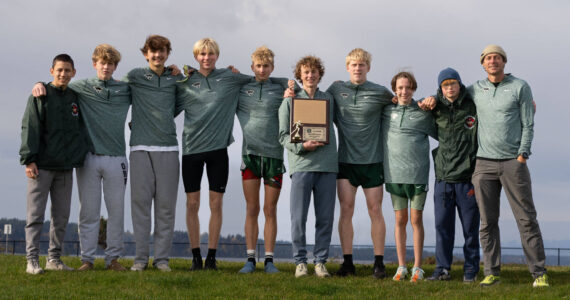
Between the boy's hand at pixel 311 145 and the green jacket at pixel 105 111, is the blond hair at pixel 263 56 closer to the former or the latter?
the boy's hand at pixel 311 145

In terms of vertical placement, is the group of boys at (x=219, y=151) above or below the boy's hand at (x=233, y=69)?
below

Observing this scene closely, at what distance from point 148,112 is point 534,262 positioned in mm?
6523

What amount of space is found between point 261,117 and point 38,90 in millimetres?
3619

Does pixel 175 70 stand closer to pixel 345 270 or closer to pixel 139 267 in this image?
pixel 139 267

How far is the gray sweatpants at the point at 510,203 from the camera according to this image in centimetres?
892


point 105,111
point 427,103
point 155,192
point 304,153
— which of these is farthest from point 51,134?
point 427,103

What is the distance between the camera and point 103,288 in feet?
28.8

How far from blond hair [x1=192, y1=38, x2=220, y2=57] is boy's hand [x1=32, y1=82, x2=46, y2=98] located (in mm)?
2495

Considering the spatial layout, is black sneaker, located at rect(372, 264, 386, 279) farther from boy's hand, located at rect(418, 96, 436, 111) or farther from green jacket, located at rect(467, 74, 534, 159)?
boy's hand, located at rect(418, 96, 436, 111)

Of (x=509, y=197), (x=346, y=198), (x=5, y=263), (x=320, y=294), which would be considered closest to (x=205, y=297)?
(x=320, y=294)

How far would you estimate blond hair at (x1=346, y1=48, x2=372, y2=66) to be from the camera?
A: 9.81 m

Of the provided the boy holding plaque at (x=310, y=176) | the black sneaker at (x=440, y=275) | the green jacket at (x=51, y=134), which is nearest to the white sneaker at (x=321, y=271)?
the boy holding plaque at (x=310, y=176)

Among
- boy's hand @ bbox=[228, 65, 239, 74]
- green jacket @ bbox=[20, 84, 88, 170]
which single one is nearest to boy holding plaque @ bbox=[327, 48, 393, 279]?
boy's hand @ bbox=[228, 65, 239, 74]

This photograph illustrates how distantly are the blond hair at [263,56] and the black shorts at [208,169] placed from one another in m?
1.59
